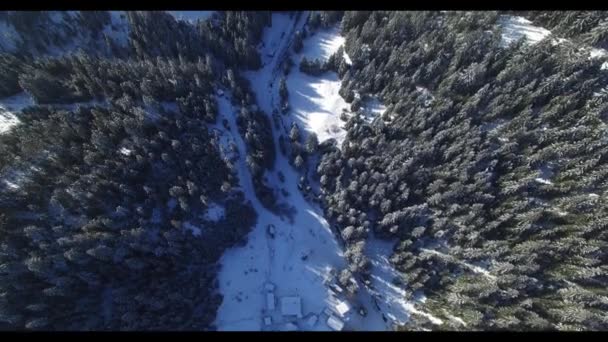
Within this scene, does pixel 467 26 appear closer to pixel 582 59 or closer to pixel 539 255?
pixel 582 59

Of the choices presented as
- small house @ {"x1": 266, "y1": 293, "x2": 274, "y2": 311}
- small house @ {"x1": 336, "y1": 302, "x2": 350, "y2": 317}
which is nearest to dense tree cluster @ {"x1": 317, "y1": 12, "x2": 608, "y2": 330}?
small house @ {"x1": 336, "y1": 302, "x2": 350, "y2": 317}

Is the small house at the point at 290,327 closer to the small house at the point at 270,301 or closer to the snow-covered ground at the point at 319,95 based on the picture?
the small house at the point at 270,301

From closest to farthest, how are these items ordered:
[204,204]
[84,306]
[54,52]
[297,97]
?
[84,306], [204,204], [54,52], [297,97]

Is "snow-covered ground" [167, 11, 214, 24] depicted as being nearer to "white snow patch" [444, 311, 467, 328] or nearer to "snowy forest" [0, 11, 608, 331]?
"snowy forest" [0, 11, 608, 331]

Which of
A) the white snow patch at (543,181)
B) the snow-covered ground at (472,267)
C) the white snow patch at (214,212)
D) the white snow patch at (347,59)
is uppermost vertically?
the white snow patch at (347,59)

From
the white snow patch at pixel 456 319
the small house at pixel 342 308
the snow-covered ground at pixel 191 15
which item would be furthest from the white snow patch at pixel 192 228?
the snow-covered ground at pixel 191 15

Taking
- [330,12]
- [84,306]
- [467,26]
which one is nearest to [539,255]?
[467,26]
